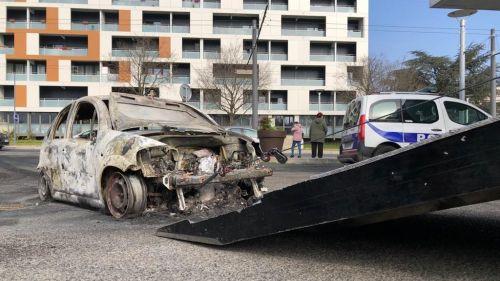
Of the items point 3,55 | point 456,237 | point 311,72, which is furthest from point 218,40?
point 456,237

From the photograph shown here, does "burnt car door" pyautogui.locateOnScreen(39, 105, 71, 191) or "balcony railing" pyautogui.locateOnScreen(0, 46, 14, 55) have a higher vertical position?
"balcony railing" pyautogui.locateOnScreen(0, 46, 14, 55)

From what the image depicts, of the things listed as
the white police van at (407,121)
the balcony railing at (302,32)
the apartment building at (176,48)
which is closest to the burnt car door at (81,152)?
the white police van at (407,121)

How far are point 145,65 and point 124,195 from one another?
147ft

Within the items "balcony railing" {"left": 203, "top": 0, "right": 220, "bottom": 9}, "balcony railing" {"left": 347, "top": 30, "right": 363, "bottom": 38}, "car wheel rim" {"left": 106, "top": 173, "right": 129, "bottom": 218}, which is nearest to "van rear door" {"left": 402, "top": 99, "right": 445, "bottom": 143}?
"car wheel rim" {"left": 106, "top": 173, "right": 129, "bottom": 218}

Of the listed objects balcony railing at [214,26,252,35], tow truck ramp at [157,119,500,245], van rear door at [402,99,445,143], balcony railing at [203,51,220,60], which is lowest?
tow truck ramp at [157,119,500,245]

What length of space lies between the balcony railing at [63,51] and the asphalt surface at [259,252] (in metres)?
52.1

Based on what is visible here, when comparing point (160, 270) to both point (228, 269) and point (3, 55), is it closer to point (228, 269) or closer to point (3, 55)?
point (228, 269)

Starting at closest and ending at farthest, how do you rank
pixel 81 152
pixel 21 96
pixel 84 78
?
pixel 81 152, pixel 21 96, pixel 84 78

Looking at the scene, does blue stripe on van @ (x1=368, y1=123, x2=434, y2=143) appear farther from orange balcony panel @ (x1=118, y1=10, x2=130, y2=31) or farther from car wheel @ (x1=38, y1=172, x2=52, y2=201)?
orange balcony panel @ (x1=118, y1=10, x2=130, y2=31)

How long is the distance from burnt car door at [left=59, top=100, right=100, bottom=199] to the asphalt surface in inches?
21.8

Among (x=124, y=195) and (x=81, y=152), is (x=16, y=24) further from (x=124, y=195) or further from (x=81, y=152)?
(x=124, y=195)

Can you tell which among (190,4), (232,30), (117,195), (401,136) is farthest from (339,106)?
(117,195)

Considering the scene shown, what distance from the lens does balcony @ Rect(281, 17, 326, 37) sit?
56.9 meters

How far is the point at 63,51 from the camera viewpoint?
54.5m
